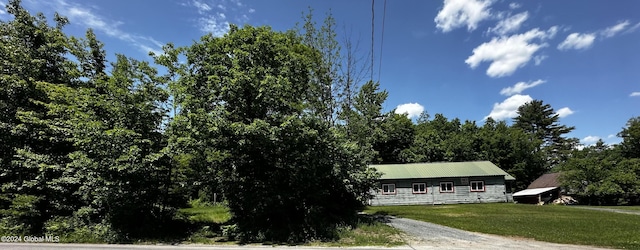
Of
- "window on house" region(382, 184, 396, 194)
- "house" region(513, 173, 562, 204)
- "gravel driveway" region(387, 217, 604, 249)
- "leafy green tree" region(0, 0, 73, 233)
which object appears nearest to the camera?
"gravel driveway" region(387, 217, 604, 249)

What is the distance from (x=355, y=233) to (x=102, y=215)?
34.9ft

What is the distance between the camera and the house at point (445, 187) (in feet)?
107

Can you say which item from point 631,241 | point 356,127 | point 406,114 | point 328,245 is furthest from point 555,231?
point 406,114

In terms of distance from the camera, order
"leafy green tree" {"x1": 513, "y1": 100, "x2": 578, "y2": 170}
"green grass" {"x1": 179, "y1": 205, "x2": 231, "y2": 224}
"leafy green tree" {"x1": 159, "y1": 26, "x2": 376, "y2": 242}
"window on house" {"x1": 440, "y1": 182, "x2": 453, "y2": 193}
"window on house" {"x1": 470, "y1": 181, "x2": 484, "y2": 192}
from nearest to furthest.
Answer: "leafy green tree" {"x1": 159, "y1": 26, "x2": 376, "y2": 242}
"green grass" {"x1": 179, "y1": 205, "x2": 231, "y2": 224}
"window on house" {"x1": 470, "y1": 181, "x2": 484, "y2": 192}
"window on house" {"x1": 440, "y1": 182, "x2": 453, "y2": 193}
"leafy green tree" {"x1": 513, "y1": 100, "x2": 578, "y2": 170}

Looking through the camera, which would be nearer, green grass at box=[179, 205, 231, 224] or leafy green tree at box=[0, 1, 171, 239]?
leafy green tree at box=[0, 1, 171, 239]

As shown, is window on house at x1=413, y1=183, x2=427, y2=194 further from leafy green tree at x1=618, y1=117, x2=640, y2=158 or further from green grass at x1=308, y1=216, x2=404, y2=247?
leafy green tree at x1=618, y1=117, x2=640, y2=158

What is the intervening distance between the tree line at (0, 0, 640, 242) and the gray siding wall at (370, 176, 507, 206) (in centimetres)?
1791

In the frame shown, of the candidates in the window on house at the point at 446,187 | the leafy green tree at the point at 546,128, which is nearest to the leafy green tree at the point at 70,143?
the window on house at the point at 446,187

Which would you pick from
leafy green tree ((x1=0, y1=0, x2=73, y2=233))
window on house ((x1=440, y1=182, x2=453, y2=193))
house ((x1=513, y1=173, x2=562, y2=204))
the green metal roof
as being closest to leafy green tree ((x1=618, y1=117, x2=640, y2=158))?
house ((x1=513, y1=173, x2=562, y2=204))

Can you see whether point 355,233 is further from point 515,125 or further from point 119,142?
point 515,125

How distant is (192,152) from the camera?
12.8 m

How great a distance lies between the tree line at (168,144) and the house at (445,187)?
1780cm

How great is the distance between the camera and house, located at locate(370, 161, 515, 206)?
107 ft

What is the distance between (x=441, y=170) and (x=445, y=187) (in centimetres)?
192
